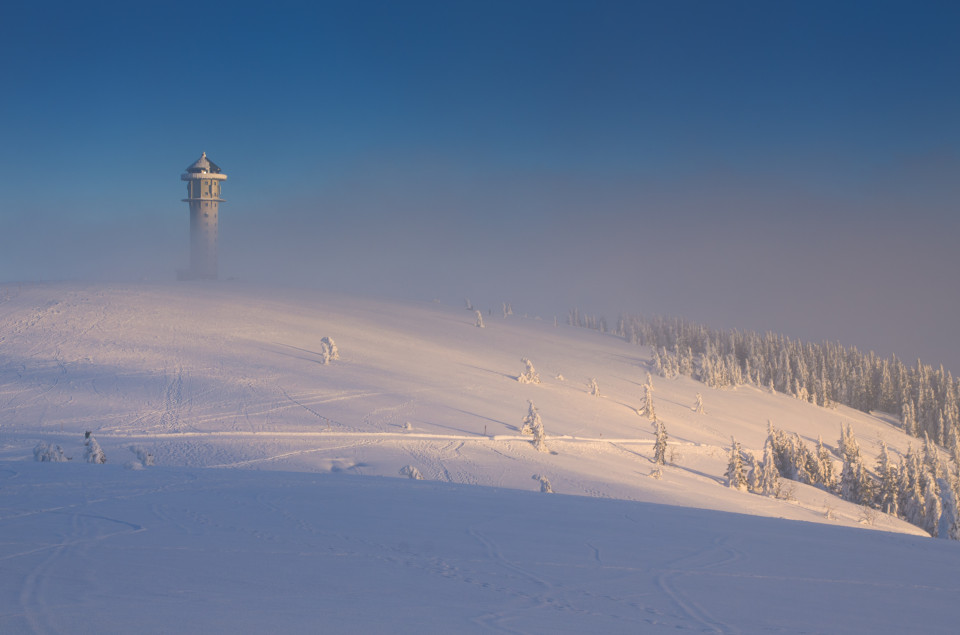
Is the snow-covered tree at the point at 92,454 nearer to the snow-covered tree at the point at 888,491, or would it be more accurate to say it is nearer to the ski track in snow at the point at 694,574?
the ski track in snow at the point at 694,574

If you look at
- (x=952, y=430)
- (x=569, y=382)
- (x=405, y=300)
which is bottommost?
(x=952, y=430)

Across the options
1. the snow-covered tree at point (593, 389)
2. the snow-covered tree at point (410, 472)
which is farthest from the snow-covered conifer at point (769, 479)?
the snow-covered tree at point (410, 472)

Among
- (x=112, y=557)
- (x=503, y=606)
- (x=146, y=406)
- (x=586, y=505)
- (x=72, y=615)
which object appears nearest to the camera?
(x=72, y=615)

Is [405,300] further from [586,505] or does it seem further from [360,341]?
[586,505]

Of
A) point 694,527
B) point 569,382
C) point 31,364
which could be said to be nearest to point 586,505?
point 694,527

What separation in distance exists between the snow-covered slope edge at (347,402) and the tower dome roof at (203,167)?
21.8m

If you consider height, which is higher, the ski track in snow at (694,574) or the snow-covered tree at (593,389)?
the ski track in snow at (694,574)

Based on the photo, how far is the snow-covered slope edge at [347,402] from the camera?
1177 inches

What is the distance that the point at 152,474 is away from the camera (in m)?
17.4

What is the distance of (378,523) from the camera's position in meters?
13.0

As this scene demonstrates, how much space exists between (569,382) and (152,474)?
4790 cm

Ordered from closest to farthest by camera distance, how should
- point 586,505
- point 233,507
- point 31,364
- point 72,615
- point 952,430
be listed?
1. point 72,615
2. point 233,507
3. point 586,505
4. point 31,364
5. point 952,430

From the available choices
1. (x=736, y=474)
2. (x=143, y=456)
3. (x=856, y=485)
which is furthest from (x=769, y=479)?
(x=143, y=456)

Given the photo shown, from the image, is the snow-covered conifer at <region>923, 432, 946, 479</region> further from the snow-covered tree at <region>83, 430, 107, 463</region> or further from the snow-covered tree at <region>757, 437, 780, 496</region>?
the snow-covered tree at <region>83, 430, 107, 463</region>
